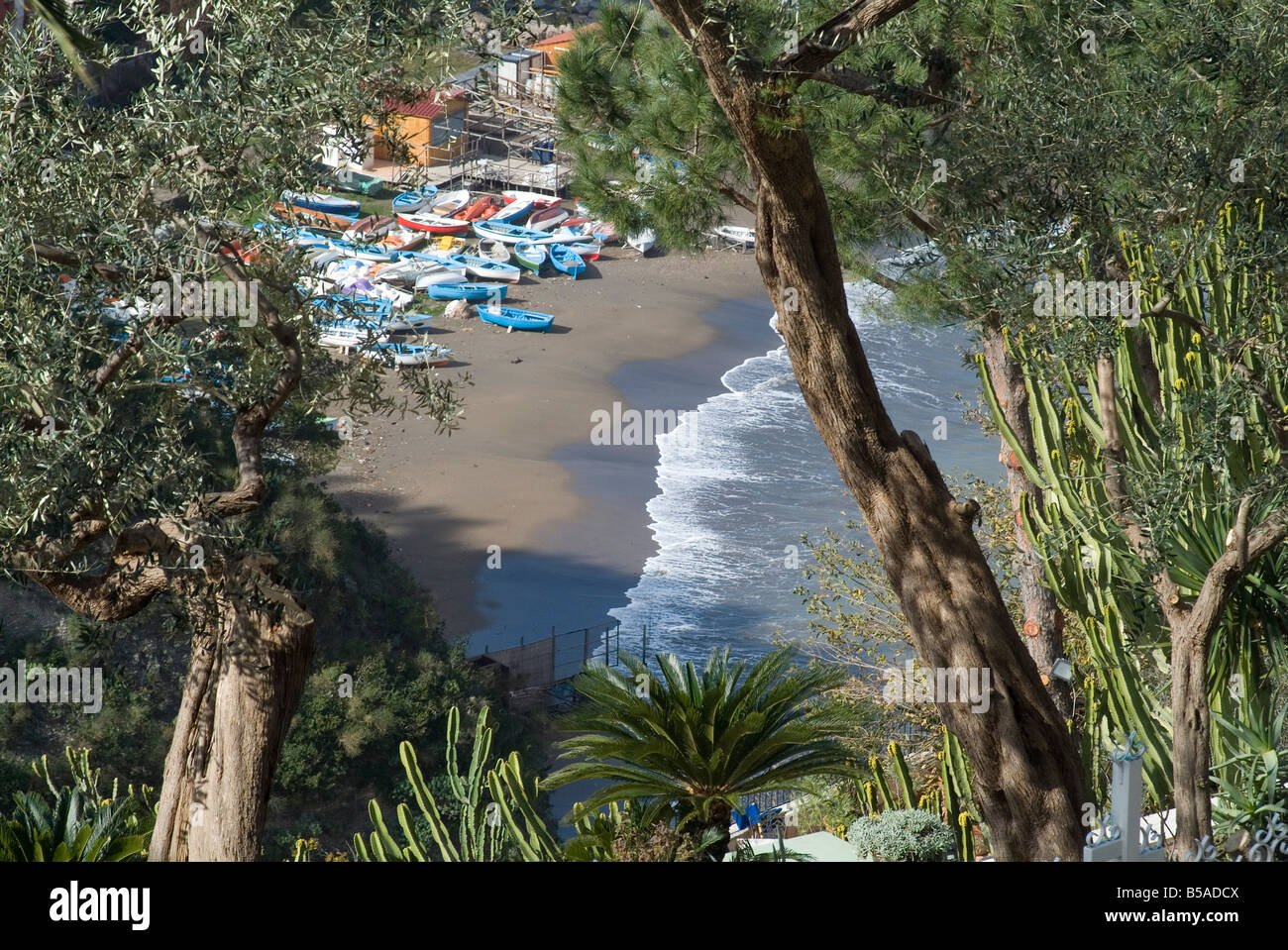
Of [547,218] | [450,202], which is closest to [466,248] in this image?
[547,218]

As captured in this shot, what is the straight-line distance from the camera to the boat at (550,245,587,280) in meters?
44.9

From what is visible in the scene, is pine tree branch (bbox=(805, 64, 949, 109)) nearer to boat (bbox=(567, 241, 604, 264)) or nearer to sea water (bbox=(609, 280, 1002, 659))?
sea water (bbox=(609, 280, 1002, 659))

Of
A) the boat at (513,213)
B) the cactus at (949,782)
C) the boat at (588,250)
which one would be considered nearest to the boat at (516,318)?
the boat at (588,250)

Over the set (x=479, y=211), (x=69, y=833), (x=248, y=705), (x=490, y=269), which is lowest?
(x=69, y=833)

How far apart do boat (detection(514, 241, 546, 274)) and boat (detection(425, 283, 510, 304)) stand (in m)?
3.24

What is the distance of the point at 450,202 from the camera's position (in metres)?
51.8

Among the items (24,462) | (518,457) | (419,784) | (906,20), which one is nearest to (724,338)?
(518,457)

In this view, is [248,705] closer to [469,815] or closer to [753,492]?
[469,815]

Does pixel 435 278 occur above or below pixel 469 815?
above

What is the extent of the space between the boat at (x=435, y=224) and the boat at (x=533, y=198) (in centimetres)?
377

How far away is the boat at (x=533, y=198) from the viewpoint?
170ft

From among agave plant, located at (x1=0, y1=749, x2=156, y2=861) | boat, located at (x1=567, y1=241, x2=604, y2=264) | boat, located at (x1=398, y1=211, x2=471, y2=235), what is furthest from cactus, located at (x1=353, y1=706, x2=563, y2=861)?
boat, located at (x1=398, y1=211, x2=471, y2=235)

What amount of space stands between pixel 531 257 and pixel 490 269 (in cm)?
225
